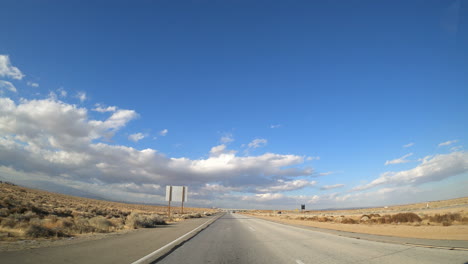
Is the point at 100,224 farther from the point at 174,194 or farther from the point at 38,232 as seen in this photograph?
the point at 174,194

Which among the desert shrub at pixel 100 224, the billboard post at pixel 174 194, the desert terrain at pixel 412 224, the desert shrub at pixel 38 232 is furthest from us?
the billboard post at pixel 174 194

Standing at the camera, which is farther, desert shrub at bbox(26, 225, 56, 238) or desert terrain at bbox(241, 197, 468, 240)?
desert terrain at bbox(241, 197, 468, 240)

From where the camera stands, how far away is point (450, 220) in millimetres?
18594

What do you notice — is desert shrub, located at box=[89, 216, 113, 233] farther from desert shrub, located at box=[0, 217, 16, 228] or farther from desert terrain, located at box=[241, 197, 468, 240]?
desert terrain, located at box=[241, 197, 468, 240]

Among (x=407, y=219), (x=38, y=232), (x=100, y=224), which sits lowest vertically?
(x=100, y=224)

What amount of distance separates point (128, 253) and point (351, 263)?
22.8 feet

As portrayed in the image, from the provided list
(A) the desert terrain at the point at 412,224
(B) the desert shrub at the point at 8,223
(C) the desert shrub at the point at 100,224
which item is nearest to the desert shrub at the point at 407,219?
(A) the desert terrain at the point at 412,224

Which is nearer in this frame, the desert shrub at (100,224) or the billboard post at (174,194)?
the desert shrub at (100,224)

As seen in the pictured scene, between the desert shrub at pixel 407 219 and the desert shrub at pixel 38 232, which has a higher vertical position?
the desert shrub at pixel 38 232

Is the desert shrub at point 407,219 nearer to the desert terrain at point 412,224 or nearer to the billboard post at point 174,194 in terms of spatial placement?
the desert terrain at point 412,224

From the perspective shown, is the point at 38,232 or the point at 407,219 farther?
the point at 407,219

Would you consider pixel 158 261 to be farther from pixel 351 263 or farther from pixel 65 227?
pixel 65 227

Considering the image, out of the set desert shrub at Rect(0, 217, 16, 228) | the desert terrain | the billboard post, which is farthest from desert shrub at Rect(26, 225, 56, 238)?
the billboard post

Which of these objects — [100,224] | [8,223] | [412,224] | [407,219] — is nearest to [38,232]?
[8,223]
